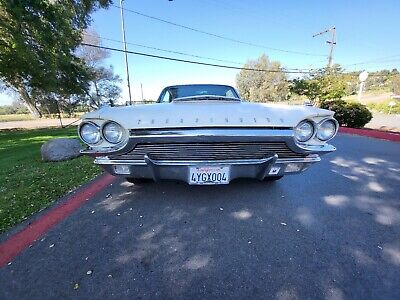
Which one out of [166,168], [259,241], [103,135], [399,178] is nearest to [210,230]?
[259,241]

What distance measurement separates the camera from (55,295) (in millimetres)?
1568

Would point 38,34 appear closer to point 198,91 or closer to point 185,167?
point 198,91

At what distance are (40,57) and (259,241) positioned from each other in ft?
37.9

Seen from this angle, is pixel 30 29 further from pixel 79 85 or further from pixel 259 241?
pixel 259 241

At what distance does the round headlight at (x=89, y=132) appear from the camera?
2332 millimetres

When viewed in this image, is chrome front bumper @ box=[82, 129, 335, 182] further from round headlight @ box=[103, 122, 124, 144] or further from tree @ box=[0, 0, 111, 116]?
tree @ box=[0, 0, 111, 116]

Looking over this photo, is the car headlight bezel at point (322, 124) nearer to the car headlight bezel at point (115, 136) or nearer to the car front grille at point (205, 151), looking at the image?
the car front grille at point (205, 151)

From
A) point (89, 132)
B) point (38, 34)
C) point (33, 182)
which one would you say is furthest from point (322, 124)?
point (38, 34)

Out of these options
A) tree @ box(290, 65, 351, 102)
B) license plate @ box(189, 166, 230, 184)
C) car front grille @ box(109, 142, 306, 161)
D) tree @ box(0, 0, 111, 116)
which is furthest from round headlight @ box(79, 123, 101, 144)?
tree @ box(290, 65, 351, 102)

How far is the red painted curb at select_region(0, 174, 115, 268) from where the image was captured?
2037 mm

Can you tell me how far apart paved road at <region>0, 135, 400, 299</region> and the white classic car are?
1.60 ft

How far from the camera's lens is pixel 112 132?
231cm

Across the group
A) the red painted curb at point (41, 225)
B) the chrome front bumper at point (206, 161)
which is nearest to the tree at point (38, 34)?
the red painted curb at point (41, 225)

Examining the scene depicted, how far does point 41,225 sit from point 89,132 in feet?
3.48
